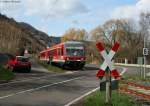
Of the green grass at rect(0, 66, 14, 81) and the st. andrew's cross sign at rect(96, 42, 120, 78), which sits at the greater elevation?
the st. andrew's cross sign at rect(96, 42, 120, 78)

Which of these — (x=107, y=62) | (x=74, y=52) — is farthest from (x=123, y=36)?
(x=107, y=62)

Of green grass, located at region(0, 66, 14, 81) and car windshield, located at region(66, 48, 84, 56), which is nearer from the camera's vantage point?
green grass, located at region(0, 66, 14, 81)

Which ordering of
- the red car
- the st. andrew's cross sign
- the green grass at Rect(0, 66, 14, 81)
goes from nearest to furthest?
the st. andrew's cross sign, the green grass at Rect(0, 66, 14, 81), the red car

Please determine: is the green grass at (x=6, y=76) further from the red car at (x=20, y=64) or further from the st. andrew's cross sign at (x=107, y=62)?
the st. andrew's cross sign at (x=107, y=62)

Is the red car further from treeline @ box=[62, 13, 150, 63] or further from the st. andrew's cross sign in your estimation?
treeline @ box=[62, 13, 150, 63]

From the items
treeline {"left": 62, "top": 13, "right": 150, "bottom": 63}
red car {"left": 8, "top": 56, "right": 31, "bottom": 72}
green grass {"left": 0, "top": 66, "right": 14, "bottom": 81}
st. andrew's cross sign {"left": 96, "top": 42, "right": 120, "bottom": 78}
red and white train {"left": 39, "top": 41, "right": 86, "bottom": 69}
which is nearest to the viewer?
st. andrew's cross sign {"left": 96, "top": 42, "right": 120, "bottom": 78}

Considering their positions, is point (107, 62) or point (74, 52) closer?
point (107, 62)

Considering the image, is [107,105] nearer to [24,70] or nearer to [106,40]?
[24,70]

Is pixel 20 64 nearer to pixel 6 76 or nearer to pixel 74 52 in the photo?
pixel 74 52

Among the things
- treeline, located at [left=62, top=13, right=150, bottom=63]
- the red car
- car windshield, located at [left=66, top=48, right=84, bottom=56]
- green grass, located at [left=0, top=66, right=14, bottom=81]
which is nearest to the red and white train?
car windshield, located at [left=66, top=48, right=84, bottom=56]

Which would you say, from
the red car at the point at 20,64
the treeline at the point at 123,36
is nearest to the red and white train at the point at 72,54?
the red car at the point at 20,64

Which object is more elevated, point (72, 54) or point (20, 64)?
point (72, 54)

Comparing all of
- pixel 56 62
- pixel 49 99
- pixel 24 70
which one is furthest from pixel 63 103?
pixel 56 62

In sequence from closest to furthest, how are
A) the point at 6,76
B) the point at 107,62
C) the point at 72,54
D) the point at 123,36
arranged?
the point at 107,62
the point at 6,76
the point at 72,54
the point at 123,36
